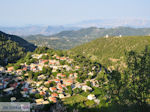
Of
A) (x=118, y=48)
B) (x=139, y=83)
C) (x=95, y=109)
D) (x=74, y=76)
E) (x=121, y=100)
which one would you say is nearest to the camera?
(x=121, y=100)

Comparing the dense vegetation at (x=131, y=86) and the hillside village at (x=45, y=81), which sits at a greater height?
the dense vegetation at (x=131, y=86)

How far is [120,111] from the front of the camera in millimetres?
20391

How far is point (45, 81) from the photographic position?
77.8 meters

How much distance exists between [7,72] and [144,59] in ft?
270

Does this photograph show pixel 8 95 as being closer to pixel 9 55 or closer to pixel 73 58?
pixel 73 58

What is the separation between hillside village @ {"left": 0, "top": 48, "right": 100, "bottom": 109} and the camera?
199ft

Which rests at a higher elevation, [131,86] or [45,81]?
[131,86]

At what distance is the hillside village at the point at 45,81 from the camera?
60656mm

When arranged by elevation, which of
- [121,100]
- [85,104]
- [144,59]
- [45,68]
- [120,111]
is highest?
[144,59]

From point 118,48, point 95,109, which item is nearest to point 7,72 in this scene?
point 95,109

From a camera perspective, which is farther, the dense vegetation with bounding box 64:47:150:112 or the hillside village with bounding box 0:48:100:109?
the hillside village with bounding box 0:48:100:109

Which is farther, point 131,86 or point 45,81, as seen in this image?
point 45,81

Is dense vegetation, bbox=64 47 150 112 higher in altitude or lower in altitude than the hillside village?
higher

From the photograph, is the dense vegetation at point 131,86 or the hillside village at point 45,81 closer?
the dense vegetation at point 131,86
